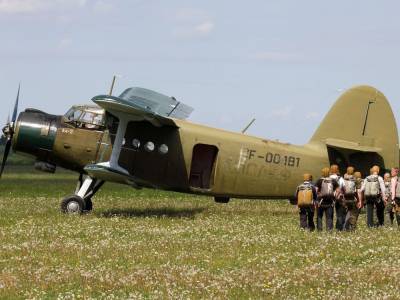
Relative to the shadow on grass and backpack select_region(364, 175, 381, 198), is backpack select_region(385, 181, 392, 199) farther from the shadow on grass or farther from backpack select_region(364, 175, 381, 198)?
the shadow on grass

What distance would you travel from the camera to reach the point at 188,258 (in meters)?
14.2

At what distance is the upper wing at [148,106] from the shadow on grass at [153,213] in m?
2.84

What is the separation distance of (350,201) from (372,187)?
104cm

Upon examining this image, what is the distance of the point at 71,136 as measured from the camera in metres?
22.6

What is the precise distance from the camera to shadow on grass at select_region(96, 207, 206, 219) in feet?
74.1

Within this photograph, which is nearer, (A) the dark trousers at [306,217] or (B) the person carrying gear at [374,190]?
(A) the dark trousers at [306,217]

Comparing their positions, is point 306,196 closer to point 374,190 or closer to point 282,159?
point 374,190

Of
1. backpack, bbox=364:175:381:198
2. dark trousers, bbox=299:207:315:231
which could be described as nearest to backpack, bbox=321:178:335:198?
dark trousers, bbox=299:207:315:231

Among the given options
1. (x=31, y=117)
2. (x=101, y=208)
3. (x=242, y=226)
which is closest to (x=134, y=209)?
(x=101, y=208)

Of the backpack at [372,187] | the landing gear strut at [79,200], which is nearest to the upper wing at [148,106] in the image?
the landing gear strut at [79,200]

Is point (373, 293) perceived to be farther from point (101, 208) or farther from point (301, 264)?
point (101, 208)

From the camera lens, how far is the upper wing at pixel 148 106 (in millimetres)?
20734

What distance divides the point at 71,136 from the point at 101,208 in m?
3.94

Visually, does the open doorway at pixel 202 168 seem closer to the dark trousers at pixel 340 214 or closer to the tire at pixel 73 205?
the tire at pixel 73 205
